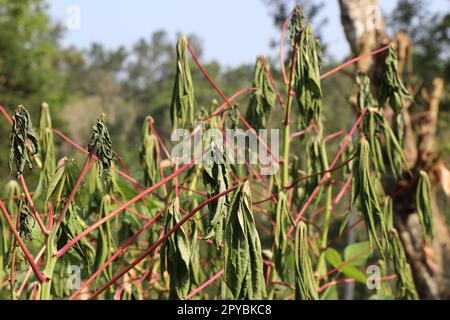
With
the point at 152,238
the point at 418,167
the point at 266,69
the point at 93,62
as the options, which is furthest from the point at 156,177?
the point at 93,62

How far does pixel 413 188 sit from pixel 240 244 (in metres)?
1.86

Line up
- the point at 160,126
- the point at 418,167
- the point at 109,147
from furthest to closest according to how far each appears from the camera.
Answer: the point at 160,126 → the point at 418,167 → the point at 109,147

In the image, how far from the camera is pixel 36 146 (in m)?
0.77

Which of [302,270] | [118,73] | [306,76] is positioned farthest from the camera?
[118,73]

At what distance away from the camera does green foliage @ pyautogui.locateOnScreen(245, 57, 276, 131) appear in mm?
1372

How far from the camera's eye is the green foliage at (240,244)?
70 centimetres

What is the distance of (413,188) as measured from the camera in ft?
7.92

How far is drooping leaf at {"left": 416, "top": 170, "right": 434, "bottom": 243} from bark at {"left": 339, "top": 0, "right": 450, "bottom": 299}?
102 cm

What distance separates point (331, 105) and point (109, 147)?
21.0m

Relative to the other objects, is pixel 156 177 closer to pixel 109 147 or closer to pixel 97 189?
pixel 97 189

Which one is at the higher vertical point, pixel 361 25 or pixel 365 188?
pixel 361 25

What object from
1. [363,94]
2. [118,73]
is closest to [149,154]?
[363,94]

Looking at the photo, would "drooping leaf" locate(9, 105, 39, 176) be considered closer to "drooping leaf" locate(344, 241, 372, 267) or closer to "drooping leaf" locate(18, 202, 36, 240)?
"drooping leaf" locate(18, 202, 36, 240)

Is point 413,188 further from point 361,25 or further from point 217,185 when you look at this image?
point 217,185
